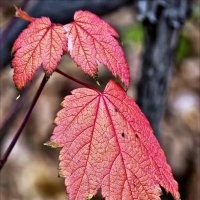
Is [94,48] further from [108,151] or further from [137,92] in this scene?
[137,92]

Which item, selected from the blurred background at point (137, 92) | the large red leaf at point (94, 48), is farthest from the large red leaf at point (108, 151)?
the blurred background at point (137, 92)

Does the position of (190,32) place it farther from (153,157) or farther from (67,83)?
(153,157)

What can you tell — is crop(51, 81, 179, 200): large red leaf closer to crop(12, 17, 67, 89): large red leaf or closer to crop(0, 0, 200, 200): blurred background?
crop(12, 17, 67, 89): large red leaf

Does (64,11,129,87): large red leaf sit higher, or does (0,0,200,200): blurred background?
(0,0,200,200): blurred background

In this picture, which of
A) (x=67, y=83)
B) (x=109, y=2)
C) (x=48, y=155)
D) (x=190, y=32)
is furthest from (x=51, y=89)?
(x=109, y=2)

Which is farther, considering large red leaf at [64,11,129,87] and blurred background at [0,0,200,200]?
blurred background at [0,0,200,200]

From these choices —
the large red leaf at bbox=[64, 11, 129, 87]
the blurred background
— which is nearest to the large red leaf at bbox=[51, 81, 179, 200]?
the large red leaf at bbox=[64, 11, 129, 87]

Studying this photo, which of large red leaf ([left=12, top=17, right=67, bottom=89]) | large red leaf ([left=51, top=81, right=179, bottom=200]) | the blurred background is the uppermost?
the blurred background

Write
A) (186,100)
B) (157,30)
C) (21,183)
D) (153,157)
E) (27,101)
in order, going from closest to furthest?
(153,157), (157,30), (21,183), (27,101), (186,100)
